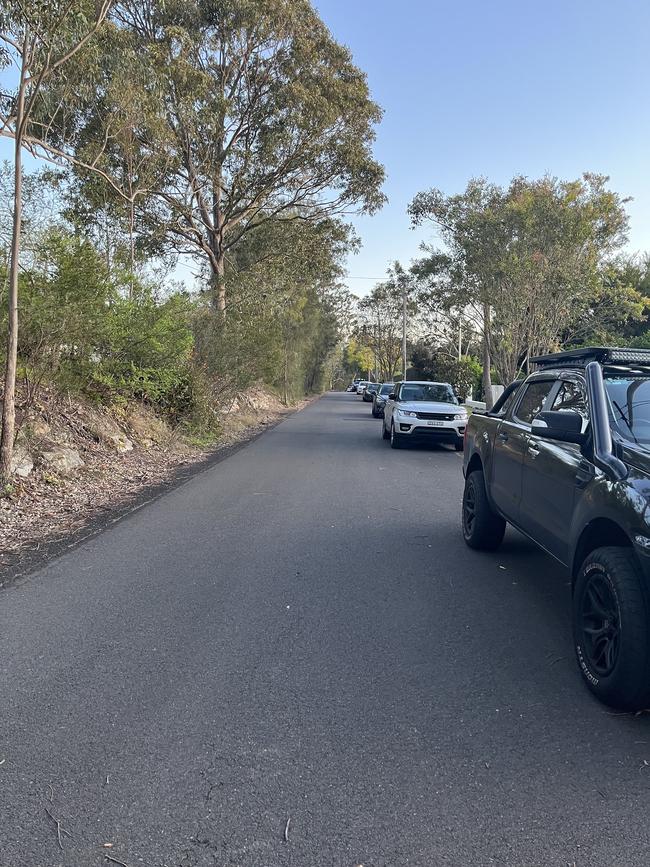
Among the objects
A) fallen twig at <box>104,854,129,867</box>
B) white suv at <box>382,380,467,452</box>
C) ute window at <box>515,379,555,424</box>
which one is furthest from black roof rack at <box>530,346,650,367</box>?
white suv at <box>382,380,467,452</box>

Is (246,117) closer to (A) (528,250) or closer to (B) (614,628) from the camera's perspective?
(A) (528,250)

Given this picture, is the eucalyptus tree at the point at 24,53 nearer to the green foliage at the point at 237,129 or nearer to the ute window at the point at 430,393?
the green foliage at the point at 237,129

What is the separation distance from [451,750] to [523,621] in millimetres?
1864

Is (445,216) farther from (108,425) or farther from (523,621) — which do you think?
(523,621)

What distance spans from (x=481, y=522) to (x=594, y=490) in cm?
275

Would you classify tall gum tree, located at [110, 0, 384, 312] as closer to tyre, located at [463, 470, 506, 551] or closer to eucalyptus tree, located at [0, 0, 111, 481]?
eucalyptus tree, located at [0, 0, 111, 481]

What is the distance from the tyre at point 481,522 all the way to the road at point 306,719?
0.60 feet

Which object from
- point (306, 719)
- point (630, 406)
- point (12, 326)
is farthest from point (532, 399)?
point (12, 326)

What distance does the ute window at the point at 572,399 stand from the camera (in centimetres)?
466

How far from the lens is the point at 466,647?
13.9ft

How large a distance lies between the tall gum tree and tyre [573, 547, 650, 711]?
Answer: 17012 millimetres

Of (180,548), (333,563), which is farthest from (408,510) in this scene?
(180,548)

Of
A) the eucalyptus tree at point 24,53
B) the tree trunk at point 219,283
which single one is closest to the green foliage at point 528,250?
the tree trunk at point 219,283

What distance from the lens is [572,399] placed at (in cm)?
502
